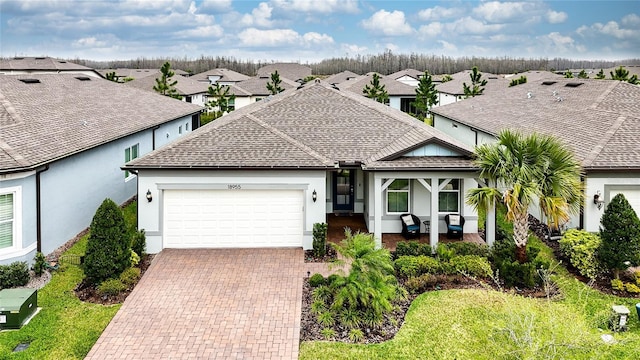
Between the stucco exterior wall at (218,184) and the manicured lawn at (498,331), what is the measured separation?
483cm

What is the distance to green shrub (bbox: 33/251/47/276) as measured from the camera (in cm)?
1420

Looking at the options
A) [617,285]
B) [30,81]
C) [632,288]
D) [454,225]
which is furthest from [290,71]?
[632,288]

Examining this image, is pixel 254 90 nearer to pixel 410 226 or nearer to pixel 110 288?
pixel 410 226

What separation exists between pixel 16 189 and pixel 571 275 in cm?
1534

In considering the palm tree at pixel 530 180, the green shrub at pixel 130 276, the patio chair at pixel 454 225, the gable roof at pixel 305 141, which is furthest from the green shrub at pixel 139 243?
the patio chair at pixel 454 225

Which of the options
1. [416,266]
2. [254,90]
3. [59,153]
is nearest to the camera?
[416,266]

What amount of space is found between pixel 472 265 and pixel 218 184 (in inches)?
311

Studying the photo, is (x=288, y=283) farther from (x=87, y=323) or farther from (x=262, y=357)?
(x=87, y=323)

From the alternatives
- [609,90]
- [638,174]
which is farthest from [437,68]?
[638,174]

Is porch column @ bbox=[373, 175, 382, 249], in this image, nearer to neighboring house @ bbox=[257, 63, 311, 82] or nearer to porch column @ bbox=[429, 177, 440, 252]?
porch column @ bbox=[429, 177, 440, 252]

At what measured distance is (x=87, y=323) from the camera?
1159cm

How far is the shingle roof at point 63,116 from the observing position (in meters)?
15.6

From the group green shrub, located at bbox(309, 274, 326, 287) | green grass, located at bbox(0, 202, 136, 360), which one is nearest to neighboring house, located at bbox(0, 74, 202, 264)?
green grass, located at bbox(0, 202, 136, 360)

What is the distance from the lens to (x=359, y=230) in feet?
60.7
